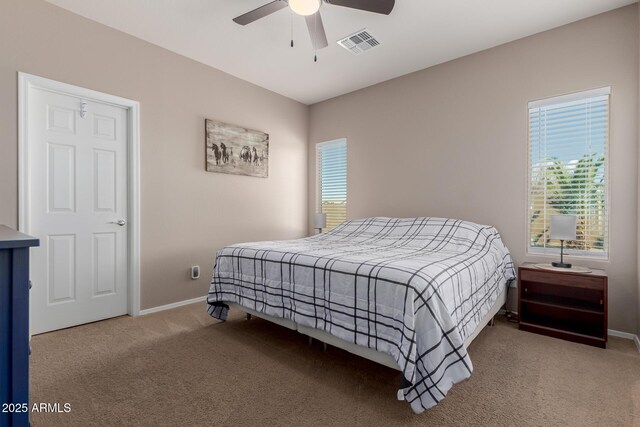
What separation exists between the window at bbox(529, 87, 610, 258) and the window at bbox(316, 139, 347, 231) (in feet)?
7.54

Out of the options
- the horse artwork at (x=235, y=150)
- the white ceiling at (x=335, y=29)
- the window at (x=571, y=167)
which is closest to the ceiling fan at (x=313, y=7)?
the white ceiling at (x=335, y=29)

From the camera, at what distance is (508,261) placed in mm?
2988

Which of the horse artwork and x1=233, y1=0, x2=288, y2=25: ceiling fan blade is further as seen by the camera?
the horse artwork

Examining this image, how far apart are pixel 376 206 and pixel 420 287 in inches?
102

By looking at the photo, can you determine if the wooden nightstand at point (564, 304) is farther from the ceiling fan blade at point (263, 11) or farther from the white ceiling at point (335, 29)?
the ceiling fan blade at point (263, 11)

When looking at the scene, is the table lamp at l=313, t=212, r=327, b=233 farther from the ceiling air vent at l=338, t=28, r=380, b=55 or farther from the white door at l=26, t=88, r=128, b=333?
the white door at l=26, t=88, r=128, b=333

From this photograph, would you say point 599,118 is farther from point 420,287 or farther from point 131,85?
point 131,85

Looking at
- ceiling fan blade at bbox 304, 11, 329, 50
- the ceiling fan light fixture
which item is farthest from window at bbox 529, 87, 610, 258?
the ceiling fan light fixture

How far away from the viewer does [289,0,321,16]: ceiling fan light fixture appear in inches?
82.6

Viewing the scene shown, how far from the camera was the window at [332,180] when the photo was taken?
15.0 feet

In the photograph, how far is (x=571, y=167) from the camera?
2.82 meters

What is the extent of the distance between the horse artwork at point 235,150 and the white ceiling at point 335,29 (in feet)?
2.33

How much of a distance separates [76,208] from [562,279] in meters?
4.13

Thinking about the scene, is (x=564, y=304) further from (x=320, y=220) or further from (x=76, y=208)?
(x=76, y=208)
